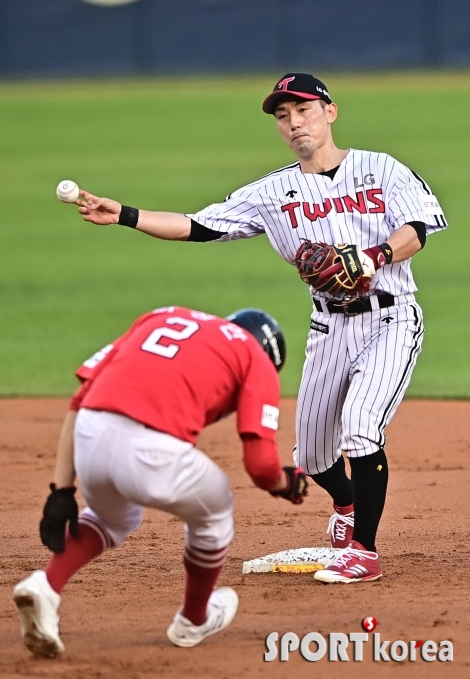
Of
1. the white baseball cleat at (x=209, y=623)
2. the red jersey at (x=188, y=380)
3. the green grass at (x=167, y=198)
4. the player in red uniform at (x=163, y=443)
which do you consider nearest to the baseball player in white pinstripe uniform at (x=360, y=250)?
the white baseball cleat at (x=209, y=623)

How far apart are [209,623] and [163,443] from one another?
0.72 metres

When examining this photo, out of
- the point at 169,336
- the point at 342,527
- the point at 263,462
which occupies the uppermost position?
the point at 169,336

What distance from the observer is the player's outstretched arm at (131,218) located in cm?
491

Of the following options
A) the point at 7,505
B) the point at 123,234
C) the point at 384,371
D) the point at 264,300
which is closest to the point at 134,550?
the point at 7,505

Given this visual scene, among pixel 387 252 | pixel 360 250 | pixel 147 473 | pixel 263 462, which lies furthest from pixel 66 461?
pixel 387 252

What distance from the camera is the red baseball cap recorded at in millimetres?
4824

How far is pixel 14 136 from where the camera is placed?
30.3 m

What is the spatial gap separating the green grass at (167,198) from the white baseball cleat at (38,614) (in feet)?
18.1

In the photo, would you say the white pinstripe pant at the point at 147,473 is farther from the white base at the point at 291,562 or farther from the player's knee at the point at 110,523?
the white base at the point at 291,562

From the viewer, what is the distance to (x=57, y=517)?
12.1ft

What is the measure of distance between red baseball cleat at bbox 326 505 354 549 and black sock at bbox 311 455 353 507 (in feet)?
0.13

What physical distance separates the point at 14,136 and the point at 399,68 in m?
12.5

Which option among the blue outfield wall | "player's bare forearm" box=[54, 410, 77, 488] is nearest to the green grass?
the blue outfield wall

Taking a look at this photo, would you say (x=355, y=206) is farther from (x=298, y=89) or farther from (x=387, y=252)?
(x=298, y=89)
